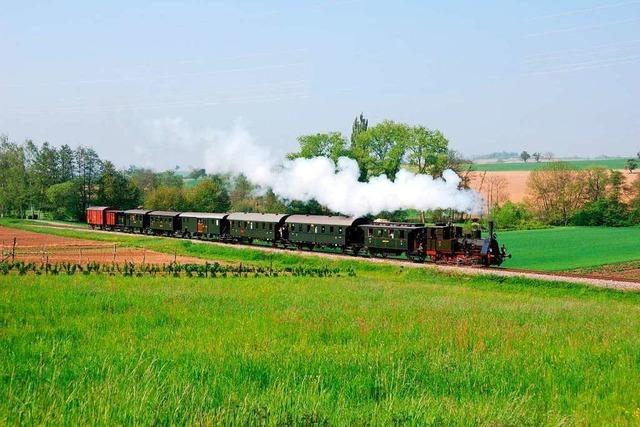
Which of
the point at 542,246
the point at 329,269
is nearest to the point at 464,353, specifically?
the point at 329,269

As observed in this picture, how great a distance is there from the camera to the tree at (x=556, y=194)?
11104 centimetres

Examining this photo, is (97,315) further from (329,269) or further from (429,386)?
(329,269)

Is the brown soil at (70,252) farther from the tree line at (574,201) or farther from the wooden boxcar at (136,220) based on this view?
the tree line at (574,201)

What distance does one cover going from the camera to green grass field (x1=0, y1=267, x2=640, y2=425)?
8391mm

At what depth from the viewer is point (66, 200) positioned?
109m

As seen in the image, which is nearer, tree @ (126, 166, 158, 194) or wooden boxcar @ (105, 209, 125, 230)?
wooden boxcar @ (105, 209, 125, 230)

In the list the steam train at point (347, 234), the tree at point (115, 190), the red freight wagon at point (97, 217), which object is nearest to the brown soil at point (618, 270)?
the steam train at point (347, 234)

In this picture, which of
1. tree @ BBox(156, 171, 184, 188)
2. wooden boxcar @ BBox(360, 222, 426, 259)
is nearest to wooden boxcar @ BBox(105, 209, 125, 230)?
wooden boxcar @ BBox(360, 222, 426, 259)

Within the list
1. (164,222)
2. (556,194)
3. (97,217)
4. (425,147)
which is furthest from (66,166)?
(556,194)

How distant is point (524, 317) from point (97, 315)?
1319 cm

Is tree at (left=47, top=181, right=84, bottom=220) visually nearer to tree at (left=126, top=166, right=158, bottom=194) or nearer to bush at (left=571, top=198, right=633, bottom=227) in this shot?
tree at (left=126, top=166, right=158, bottom=194)

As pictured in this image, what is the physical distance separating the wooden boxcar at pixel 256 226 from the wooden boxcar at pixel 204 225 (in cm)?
122

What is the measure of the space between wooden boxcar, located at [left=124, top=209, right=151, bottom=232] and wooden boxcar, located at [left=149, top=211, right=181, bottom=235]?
107 centimetres

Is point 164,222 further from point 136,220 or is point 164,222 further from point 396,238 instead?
point 396,238
